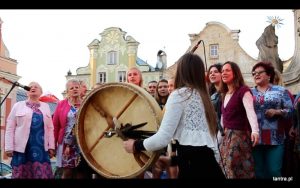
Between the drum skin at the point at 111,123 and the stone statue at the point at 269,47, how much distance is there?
8080 millimetres

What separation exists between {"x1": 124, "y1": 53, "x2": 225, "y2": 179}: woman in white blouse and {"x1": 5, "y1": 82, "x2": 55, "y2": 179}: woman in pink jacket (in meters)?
2.22

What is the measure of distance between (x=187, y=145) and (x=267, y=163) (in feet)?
5.99

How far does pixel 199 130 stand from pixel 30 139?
103 inches

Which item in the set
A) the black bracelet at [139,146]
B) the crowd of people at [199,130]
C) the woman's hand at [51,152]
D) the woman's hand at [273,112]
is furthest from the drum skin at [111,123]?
the woman's hand at [273,112]

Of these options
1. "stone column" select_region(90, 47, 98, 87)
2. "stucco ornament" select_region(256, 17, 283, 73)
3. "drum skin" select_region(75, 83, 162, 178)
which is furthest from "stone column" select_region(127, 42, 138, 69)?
"drum skin" select_region(75, 83, 162, 178)

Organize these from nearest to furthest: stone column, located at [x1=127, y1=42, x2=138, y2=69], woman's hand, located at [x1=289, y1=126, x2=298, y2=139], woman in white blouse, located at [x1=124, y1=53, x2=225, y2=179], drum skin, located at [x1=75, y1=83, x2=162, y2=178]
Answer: woman in white blouse, located at [x1=124, y1=53, x2=225, y2=179]
drum skin, located at [x1=75, y1=83, x2=162, y2=178]
woman's hand, located at [x1=289, y1=126, x2=298, y2=139]
stone column, located at [x1=127, y1=42, x2=138, y2=69]

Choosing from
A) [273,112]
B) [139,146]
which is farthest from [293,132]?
[139,146]

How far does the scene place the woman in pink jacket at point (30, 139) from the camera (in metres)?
5.10

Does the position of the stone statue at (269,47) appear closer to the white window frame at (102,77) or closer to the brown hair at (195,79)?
the brown hair at (195,79)

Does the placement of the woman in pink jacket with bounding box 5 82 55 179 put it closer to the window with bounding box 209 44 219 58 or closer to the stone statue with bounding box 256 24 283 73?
the stone statue with bounding box 256 24 283 73

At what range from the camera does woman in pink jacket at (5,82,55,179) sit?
510cm

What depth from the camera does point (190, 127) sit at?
10.4 feet

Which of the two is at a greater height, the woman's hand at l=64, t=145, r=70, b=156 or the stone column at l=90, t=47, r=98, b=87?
the stone column at l=90, t=47, r=98, b=87
